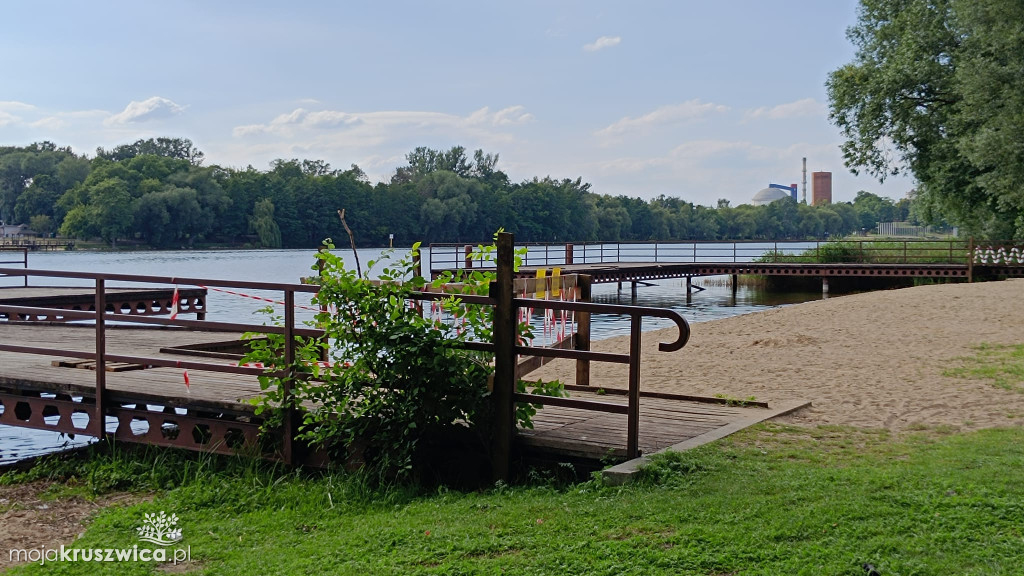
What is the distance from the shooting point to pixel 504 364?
21.7ft

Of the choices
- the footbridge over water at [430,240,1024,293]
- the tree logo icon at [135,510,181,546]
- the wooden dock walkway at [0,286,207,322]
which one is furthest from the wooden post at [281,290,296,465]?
the footbridge over water at [430,240,1024,293]

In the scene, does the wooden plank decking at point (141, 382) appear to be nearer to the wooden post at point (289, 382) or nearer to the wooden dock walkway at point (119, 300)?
the wooden post at point (289, 382)

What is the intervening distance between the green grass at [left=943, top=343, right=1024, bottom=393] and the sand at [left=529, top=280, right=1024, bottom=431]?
0.18 meters

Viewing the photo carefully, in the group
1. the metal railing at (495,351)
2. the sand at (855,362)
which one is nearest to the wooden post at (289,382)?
the metal railing at (495,351)

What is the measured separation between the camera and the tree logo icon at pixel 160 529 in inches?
234

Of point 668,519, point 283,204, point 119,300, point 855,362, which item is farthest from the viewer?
point 283,204

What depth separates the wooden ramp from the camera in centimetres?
653

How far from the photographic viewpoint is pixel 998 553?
4.43m

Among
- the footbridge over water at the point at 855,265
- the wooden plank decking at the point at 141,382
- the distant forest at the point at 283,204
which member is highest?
the distant forest at the point at 283,204

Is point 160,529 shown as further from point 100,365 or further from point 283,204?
point 283,204

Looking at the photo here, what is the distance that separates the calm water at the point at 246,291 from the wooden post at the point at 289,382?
5.34 metres

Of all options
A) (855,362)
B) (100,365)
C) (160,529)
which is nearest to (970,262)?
(855,362)

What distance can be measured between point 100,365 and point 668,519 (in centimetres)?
535

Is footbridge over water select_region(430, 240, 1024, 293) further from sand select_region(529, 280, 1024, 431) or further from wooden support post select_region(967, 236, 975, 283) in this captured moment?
sand select_region(529, 280, 1024, 431)
